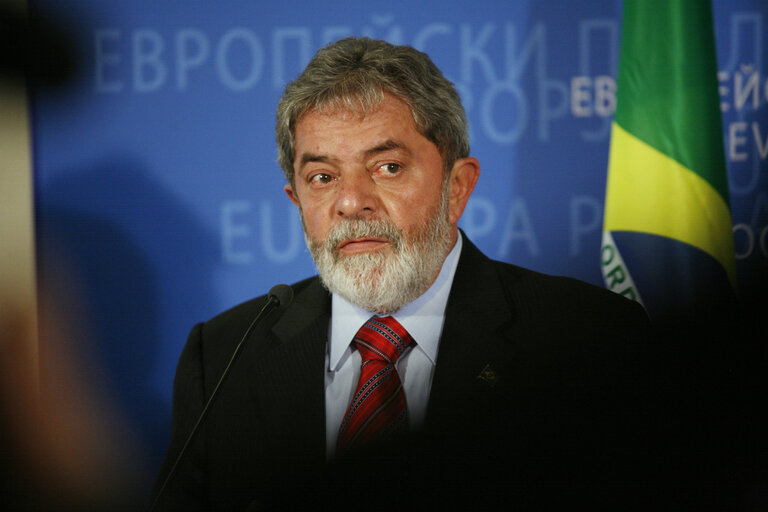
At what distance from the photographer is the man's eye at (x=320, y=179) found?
5.02 feet

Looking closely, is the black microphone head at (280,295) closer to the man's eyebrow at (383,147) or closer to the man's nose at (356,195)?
the man's nose at (356,195)

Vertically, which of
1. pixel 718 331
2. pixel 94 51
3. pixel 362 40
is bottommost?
pixel 718 331

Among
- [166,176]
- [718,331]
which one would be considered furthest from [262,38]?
[718,331]

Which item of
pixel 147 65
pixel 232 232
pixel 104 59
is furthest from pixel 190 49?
pixel 232 232

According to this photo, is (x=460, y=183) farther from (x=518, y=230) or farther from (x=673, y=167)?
(x=673, y=167)

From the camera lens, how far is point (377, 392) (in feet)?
4.81

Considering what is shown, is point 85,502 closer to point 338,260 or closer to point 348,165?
point 338,260

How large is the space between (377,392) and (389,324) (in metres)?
0.18

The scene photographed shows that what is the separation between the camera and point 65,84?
2207mm

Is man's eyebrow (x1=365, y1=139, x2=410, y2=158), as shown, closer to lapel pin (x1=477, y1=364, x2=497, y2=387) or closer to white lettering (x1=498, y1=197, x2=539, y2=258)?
lapel pin (x1=477, y1=364, x2=497, y2=387)

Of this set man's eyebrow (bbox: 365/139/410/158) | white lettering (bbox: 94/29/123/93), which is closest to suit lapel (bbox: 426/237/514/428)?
man's eyebrow (bbox: 365/139/410/158)

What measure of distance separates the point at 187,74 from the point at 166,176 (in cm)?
35

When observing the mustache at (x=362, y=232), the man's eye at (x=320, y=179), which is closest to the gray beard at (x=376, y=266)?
the mustache at (x=362, y=232)

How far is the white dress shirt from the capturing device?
5.00 ft
